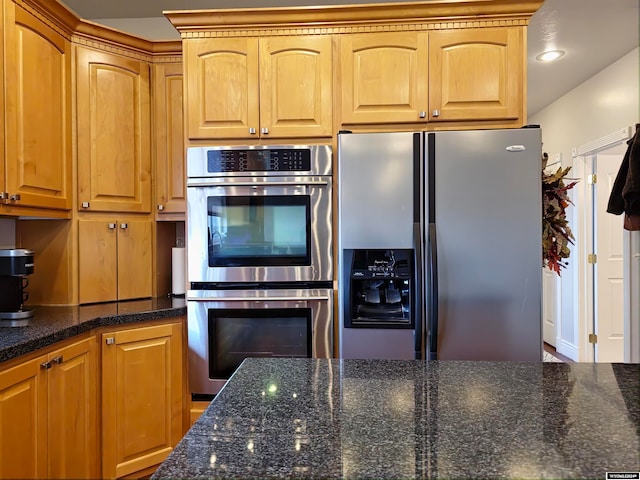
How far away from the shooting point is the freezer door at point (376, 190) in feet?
6.04

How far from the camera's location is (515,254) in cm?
180

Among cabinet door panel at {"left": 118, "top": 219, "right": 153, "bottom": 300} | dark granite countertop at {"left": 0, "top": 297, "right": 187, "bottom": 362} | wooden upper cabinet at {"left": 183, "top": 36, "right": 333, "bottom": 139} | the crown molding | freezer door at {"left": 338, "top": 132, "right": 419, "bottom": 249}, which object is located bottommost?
dark granite countertop at {"left": 0, "top": 297, "right": 187, "bottom": 362}

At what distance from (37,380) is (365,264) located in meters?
1.39

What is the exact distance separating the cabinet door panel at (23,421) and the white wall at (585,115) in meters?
4.04

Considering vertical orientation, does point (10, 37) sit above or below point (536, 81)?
below

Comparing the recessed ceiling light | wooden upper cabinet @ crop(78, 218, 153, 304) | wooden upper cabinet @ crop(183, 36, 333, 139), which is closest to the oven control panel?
wooden upper cabinet @ crop(183, 36, 333, 139)

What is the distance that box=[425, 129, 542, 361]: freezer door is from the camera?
179 centimetres

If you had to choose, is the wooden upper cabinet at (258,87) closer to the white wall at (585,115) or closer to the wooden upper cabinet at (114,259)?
the wooden upper cabinet at (114,259)

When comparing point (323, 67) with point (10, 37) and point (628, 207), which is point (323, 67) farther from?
point (628, 207)

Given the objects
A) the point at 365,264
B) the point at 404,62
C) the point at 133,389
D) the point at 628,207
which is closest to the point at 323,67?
the point at 404,62

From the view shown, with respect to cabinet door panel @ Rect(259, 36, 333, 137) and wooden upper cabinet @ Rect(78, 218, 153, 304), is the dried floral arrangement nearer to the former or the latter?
Answer: cabinet door panel @ Rect(259, 36, 333, 137)

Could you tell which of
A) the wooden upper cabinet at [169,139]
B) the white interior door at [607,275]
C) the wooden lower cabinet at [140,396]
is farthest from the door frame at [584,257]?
the wooden lower cabinet at [140,396]

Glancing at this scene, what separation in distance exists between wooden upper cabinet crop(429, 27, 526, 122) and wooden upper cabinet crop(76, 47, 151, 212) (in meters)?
1.61

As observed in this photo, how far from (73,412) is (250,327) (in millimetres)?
819
